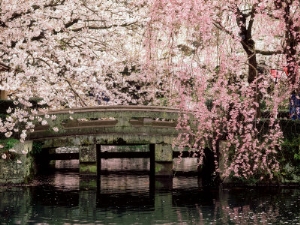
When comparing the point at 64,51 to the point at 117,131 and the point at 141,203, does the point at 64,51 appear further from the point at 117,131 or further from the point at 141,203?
the point at 141,203

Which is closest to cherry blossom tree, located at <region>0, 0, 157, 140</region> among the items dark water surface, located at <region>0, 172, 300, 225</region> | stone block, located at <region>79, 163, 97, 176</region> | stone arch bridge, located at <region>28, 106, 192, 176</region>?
stone arch bridge, located at <region>28, 106, 192, 176</region>

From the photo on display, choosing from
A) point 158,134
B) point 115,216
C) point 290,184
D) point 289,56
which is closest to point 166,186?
point 158,134

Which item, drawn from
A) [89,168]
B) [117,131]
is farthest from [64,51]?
[89,168]

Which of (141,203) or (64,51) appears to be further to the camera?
(64,51)

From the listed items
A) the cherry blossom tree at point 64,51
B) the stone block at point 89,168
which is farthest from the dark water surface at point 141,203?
the cherry blossom tree at point 64,51

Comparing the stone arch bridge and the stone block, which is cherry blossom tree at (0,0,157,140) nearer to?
the stone arch bridge

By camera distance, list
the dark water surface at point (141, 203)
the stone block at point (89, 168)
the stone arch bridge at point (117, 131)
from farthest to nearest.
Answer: the stone block at point (89, 168)
the stone arch bridge at point (117, 131)
the dark water surface at point (141, 203)

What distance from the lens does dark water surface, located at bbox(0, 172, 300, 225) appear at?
16.1 metres

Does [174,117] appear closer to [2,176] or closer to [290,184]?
[290,184]

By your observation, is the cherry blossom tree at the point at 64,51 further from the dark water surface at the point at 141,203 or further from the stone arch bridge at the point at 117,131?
the dark water surface at the point at 141,203

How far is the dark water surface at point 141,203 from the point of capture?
52.8 feet

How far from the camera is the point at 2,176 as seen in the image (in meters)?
21.2

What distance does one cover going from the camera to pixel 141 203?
61.5 feet

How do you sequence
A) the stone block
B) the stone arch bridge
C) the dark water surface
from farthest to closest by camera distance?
the stone block
the stone arch bridge
the dark water surface
